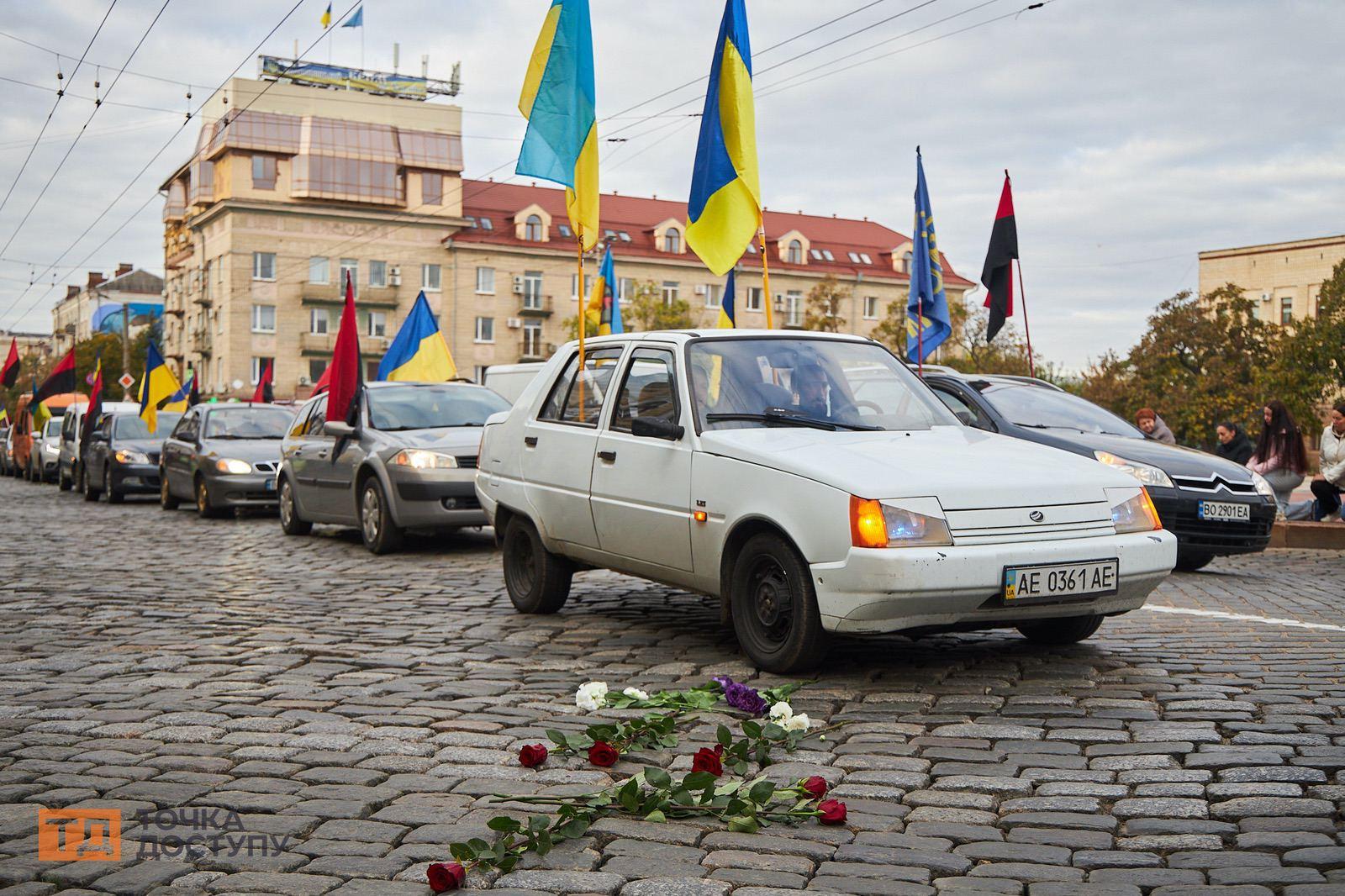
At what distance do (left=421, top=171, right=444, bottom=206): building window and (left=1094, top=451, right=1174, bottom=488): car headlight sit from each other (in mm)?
69323

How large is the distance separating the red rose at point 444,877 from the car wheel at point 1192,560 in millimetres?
8503

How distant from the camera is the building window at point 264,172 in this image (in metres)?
73.2

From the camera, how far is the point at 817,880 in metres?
3.75

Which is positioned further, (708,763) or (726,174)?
(726,174)

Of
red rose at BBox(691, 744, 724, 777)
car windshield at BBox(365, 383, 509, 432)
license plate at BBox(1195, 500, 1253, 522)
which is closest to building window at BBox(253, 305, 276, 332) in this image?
car windshield at BBox(365, 383, 509, 432)

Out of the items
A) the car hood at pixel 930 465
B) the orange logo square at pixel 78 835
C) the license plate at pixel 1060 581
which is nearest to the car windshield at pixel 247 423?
the car hood at pixel 930 465

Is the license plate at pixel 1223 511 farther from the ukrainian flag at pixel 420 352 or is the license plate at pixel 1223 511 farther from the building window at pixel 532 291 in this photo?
the building window at pixel 532 291

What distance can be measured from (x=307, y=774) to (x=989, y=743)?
2.47 m

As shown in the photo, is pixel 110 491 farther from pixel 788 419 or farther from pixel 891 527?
pixel 891 527

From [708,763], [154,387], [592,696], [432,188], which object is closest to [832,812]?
[708,763]

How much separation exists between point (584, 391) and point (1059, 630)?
309 cm

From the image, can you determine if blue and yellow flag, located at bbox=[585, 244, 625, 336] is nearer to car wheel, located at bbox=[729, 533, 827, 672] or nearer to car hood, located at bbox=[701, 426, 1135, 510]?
car hood, located at bbox=[701, 426, 1135, 510]

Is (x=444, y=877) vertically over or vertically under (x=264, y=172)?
under

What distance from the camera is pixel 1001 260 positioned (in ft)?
53.5
